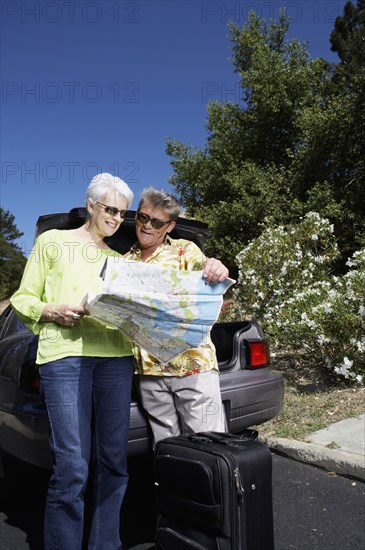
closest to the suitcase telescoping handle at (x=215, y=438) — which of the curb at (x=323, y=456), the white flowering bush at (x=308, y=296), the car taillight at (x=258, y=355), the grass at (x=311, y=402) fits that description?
the car taillight at (x=258, y=355)

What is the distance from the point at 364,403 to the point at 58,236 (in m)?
4.21

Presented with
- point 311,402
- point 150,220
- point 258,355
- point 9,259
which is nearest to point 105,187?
point 150,220

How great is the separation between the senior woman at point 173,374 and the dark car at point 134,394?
0.77ft

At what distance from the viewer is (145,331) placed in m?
2.14

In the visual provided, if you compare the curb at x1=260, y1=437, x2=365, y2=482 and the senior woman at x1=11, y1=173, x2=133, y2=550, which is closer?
the senior woman at x1=11, y1=173, x2=133, y2=550

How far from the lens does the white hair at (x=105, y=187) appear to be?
2.22 meters

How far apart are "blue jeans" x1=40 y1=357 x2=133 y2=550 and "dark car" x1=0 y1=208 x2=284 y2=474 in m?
0.33

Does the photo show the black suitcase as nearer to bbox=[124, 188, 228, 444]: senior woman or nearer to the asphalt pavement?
bbox=[124, 188, 228, 444]: senior woman

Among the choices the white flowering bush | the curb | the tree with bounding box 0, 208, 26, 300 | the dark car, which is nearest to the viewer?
the dark car

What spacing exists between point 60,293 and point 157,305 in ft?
1.40

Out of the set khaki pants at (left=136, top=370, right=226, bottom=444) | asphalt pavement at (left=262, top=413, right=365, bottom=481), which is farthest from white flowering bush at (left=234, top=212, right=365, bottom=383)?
khaki pants at (left=136, top=370, right=226, bottom=444)

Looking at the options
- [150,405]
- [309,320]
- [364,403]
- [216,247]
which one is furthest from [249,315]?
[150,405]

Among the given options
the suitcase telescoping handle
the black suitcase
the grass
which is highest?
the suitcase telescoping handle

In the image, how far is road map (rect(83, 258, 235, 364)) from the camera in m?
2.02
